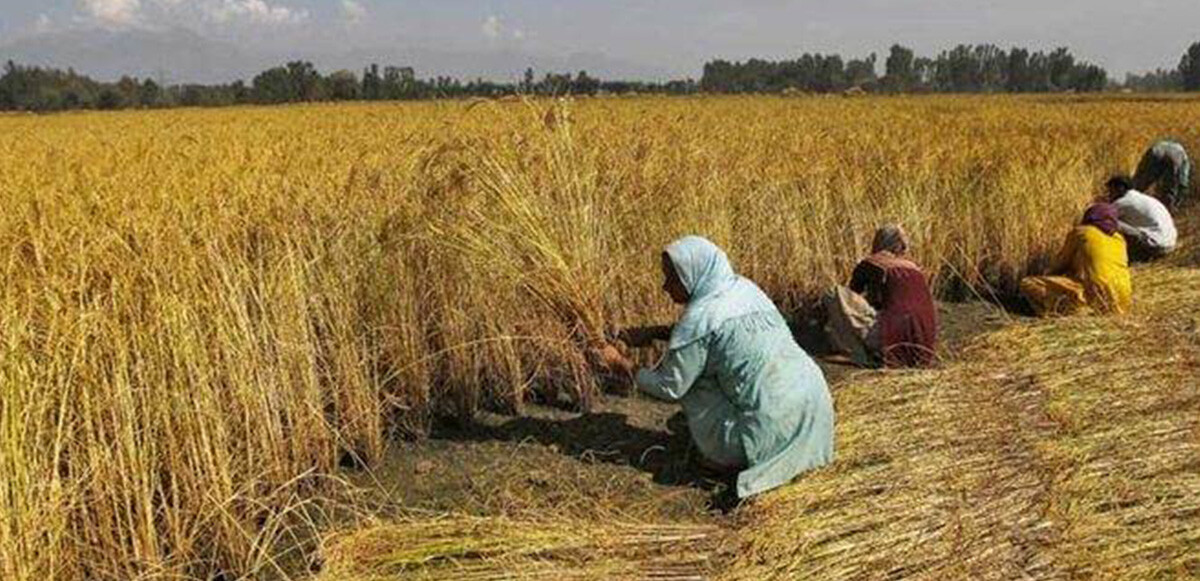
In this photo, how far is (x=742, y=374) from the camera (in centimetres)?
346

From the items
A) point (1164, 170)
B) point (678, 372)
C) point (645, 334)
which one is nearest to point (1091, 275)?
point (645, 334)

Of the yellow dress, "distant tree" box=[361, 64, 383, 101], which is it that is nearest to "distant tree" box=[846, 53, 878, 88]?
"distant tree" box=[361, 64, 383, 101]

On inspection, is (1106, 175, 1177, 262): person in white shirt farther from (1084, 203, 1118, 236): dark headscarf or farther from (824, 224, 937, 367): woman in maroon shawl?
(824, 224, 937, 367): woman in maroon shawl

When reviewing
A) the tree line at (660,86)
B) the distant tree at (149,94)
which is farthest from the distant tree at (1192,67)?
the distant tree at (149,94)

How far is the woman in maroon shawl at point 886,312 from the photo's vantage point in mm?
4941

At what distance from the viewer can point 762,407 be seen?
344 centimetres

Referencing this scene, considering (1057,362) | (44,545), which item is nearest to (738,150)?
(1057,362)

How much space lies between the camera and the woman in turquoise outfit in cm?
344

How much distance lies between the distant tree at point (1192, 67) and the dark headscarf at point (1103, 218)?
89112 mm

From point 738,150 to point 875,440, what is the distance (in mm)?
5393

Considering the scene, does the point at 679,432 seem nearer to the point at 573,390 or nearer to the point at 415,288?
the point at 573,390

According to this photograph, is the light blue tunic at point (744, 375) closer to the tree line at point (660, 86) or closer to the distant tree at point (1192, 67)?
the tree line at point (660, 86)

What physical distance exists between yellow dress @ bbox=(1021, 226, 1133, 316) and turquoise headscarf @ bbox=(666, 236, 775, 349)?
344 centimetres

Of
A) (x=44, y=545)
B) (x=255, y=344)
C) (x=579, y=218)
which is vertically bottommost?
(x=44, y=545)
